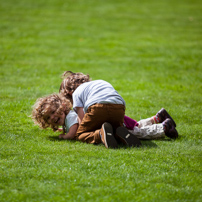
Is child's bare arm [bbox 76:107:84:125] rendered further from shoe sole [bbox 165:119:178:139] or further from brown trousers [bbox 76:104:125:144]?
shoe sole [bbox 165:119:178:139]

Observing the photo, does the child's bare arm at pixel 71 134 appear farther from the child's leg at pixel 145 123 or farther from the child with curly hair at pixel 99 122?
the child's leg at pixel 145 123

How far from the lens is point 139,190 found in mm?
3324

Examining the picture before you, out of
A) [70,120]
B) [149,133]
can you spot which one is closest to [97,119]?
[70,120]

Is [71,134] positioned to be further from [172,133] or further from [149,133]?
[172,133]

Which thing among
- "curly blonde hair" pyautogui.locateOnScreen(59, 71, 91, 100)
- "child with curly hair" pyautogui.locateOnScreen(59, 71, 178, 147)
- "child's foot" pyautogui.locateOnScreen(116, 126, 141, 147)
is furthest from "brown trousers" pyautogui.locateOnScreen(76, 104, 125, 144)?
"curly blonde hair" pyautogui.locateOnScreen(59, 71, 91, 100)

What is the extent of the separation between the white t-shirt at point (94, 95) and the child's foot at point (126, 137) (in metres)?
0.45

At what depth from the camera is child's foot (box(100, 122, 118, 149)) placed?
4438 millimetres

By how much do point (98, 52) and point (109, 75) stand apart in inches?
113

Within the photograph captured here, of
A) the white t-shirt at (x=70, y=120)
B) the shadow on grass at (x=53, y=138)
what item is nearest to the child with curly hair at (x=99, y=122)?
the white t-shirt at (x=70, y=120)

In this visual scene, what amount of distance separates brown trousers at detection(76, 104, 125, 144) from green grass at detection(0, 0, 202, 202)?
21 cm

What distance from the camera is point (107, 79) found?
29.5ft

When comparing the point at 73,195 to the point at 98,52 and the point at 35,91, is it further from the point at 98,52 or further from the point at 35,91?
the point at 98,52

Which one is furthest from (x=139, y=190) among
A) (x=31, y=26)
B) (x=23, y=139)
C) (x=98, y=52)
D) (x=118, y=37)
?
(x=31, y=26)

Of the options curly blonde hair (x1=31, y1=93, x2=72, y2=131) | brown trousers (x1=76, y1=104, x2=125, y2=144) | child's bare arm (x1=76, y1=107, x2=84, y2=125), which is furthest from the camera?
child's bare arm (x1=76, y1=107, x2=84, y2=125)
